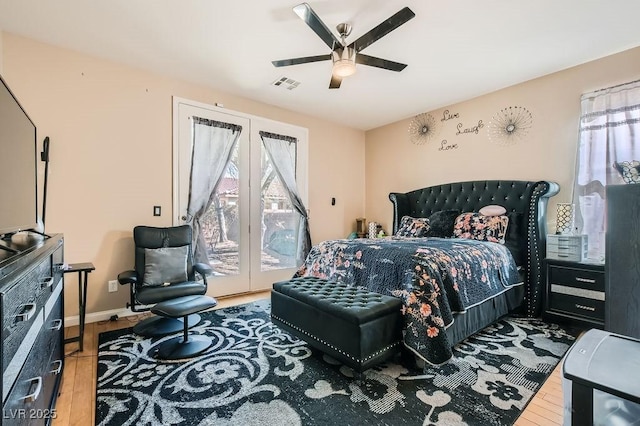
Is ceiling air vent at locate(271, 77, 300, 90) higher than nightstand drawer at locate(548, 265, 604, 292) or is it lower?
higher

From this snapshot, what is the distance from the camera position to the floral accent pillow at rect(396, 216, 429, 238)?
3.91 meters

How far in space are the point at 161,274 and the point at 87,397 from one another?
133cm

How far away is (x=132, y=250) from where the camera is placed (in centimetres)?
327

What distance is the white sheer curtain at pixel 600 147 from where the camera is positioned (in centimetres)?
286

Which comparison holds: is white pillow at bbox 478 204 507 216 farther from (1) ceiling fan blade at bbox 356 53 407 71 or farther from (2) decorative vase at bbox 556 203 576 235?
(1) ceiling fan blade at bbox 356 53 407 71

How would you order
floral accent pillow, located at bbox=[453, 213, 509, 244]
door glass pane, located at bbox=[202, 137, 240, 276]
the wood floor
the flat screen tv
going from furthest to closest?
1. door glass pane, located at bbox=[202, 137, 240, 276]
2. floral accent pillow, located at bbox=[453, 213, 509, 244]
3. the wood floor
4. the flat screen tv

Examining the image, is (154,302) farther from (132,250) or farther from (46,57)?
(46,57)

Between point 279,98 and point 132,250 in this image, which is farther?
point 279,98

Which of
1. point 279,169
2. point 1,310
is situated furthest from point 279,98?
point 1,310

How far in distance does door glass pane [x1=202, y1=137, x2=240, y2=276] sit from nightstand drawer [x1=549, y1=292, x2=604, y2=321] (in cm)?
359

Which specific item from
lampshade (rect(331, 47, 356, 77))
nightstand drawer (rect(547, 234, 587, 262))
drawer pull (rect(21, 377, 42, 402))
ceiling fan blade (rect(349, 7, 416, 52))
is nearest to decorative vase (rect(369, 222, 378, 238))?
nightstand drawer (rect(547, 234, 587, 262))

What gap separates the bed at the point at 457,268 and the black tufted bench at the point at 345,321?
0.14 metres

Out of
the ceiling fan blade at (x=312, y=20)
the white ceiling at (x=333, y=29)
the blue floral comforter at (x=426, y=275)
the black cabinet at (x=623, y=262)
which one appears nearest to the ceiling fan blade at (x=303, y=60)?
the ceiling fan blade at (x=312, y=20)

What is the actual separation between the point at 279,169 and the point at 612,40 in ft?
12.5
